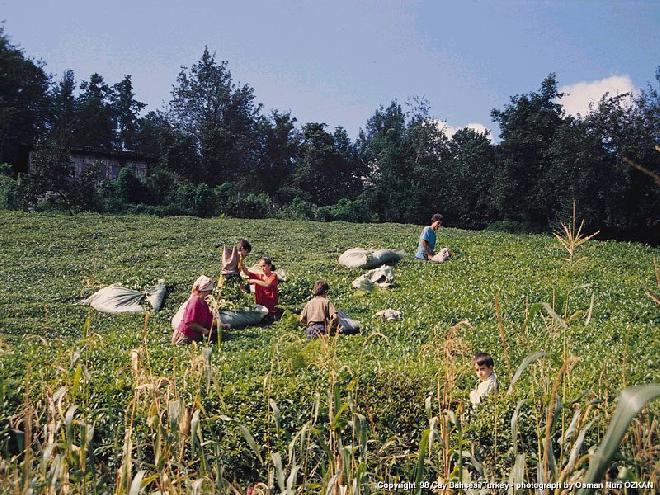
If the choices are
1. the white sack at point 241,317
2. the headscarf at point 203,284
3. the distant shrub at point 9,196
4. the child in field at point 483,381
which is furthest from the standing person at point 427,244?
the distant shrub at point 9,196

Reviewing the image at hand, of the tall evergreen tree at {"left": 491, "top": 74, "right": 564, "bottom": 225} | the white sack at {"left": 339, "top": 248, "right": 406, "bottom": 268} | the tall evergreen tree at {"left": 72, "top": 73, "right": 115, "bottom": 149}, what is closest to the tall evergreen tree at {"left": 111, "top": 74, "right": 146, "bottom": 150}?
the tall evergreen tree at {"left": 72, "top": 73, "right": 115, "bottom": 149}

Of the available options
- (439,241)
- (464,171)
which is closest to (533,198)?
(464,171)

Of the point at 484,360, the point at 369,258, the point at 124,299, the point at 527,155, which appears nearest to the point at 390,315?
the point at 369,258

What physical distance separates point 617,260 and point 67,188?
20068 millimetres

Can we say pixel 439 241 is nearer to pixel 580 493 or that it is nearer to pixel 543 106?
pixel 580 493

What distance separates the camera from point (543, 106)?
126 ft

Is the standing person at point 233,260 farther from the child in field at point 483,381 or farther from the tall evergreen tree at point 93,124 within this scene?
the tall evergreen tree at point 93,124

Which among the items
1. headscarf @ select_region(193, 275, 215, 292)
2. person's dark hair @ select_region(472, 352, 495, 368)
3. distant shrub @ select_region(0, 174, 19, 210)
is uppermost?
distant shrub @ select_region(0, 174, 19, 210)

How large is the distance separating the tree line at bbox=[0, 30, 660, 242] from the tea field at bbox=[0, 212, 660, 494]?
587 cm

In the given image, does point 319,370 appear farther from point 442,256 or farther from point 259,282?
point 442,256

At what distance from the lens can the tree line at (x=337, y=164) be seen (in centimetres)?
3033

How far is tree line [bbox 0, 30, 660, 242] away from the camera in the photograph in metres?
30.3

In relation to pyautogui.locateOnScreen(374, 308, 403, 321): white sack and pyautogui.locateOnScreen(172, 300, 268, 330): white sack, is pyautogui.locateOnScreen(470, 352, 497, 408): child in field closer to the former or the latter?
pyautogui.locateOnScreen(374, 308, 403, 321): white sack

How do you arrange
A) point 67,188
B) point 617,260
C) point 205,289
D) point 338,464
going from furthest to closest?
point 67,188 < point 617,260 < point 205,289 < point 338,464
